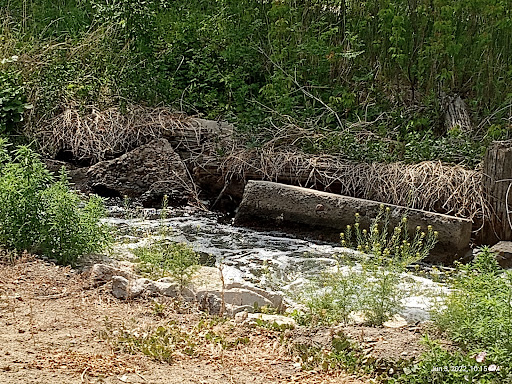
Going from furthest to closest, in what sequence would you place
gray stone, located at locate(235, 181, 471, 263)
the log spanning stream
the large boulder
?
the large boulder < gray stone, located at locate(235, 181, 471, 263) < the log spanning stream

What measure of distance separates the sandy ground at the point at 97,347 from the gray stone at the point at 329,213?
10.7 feet

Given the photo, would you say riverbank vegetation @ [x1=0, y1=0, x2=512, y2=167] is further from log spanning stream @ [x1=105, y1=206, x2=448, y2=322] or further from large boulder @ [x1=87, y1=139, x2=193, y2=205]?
log spanning stream @ [x1=105, y1=206, x2=448, y2=322]

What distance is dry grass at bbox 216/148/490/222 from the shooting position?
7.60m

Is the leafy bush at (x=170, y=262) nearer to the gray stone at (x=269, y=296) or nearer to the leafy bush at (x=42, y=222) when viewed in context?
the gray stone at (x=269, y=296)

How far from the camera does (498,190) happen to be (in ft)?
24.3

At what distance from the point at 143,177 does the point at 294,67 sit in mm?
3111

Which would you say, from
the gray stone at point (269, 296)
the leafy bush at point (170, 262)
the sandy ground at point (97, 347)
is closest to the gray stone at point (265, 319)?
the sandy ground at point (97, 347)

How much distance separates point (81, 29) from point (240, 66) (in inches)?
107

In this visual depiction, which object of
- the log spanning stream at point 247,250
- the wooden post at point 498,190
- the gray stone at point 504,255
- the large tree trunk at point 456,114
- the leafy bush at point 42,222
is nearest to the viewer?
the leafy bush at point 42,222

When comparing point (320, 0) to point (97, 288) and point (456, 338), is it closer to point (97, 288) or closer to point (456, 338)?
point (97, 288)

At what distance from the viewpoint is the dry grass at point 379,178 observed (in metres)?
7.60

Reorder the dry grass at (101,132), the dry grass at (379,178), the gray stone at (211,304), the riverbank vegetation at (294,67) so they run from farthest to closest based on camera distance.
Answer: the riverbank vegetation at (294,67), the dry grass at (101,132), the dry grass at (379,178), the gray stone at (211,304)

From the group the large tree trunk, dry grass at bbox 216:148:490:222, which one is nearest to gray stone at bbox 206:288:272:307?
dry grass at bbox 216:148:490:222

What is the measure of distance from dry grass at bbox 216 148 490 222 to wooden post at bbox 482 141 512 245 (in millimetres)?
100
